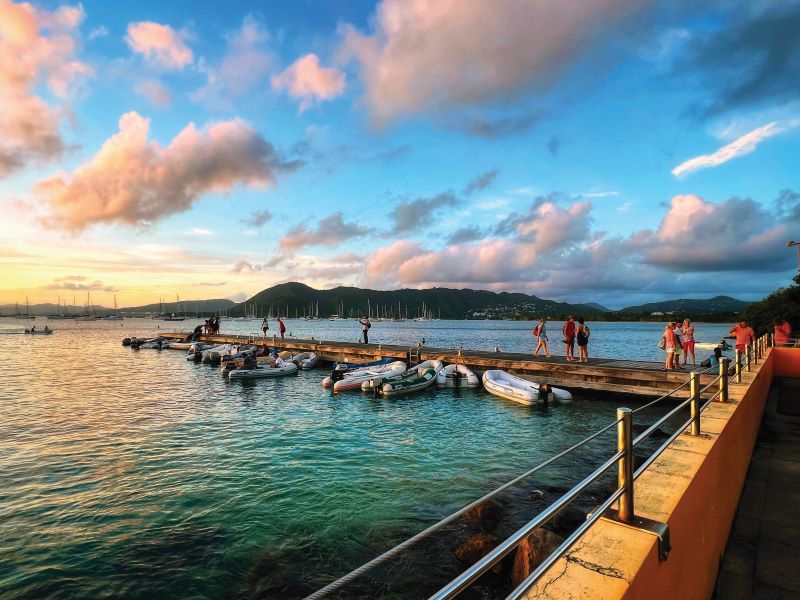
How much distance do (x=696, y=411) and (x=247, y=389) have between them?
2440 centimetres

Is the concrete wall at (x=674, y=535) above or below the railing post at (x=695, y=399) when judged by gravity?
below

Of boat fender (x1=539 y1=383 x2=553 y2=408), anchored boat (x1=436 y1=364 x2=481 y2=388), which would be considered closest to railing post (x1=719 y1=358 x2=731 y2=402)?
boat fender (x1=539 y1=383 x2=553 y2=408)

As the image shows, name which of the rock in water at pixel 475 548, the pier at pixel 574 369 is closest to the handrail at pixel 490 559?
the rock in water at pixel 475 548

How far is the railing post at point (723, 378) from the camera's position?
711cm

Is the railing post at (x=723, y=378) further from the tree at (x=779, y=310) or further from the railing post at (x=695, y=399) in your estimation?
the tree at (x=779, y=310)

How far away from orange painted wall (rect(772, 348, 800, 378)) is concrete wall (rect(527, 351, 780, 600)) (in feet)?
50.6

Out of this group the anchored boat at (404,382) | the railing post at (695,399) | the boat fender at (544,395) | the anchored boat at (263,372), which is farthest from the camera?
the anchored boat at (263,372)

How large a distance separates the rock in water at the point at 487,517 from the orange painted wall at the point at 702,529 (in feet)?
13.8

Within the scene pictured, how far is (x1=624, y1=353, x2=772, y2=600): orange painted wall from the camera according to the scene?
2943 millimetres

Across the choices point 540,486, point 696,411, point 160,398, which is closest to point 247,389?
point 160,398

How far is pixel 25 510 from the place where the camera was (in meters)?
9.45

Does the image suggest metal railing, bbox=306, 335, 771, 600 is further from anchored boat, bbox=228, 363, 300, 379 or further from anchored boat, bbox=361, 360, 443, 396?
anchored boat, bbox=228, 363, 300, 379

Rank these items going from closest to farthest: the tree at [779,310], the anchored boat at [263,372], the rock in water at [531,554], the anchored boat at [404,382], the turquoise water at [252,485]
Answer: the rock in water at [531,554] → the turquoise water at [252,485] → the anchored boat at [404,382] → the anchored boat at [263,372] → the tree at [779,310]

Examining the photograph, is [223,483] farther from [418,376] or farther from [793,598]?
[418,376]
